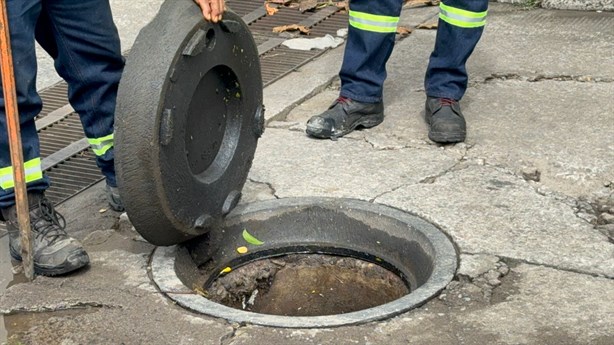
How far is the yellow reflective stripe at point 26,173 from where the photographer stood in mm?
3503

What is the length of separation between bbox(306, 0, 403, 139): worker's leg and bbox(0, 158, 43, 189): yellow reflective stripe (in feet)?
4.38

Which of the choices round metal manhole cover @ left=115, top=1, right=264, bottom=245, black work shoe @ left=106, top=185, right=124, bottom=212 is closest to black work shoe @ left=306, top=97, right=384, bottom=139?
round metal manhole cover @ left=115, top=1, right=264, bottom=245

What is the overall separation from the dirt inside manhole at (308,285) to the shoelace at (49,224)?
584 mm

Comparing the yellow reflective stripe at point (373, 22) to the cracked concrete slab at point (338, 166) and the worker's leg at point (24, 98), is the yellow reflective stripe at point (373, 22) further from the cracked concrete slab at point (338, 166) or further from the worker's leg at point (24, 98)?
the worker's leg at point (24, 98)

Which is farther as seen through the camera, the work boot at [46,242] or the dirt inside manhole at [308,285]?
the dirt inside manhole at [308,285]

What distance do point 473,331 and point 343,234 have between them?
2.95 ft

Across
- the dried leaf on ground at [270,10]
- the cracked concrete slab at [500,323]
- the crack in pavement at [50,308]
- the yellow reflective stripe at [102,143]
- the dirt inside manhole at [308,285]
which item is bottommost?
the dirt inside manhole at [308,285]

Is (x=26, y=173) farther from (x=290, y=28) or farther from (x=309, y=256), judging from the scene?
(x=290, y=28)

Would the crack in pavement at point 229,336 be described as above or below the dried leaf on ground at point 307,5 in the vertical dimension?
above

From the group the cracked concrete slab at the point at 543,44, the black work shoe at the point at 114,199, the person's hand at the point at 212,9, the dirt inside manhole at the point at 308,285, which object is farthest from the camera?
the cracked concrete slab at the point at 543,44

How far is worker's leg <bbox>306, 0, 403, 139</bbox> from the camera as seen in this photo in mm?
4453

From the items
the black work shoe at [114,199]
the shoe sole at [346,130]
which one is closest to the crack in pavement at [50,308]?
the black work shoe at [114,199]

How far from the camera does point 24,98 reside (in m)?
3.43

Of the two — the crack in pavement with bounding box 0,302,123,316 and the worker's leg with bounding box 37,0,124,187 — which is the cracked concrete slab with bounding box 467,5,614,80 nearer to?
the worker's leg with bounding box 37,0,124,187
